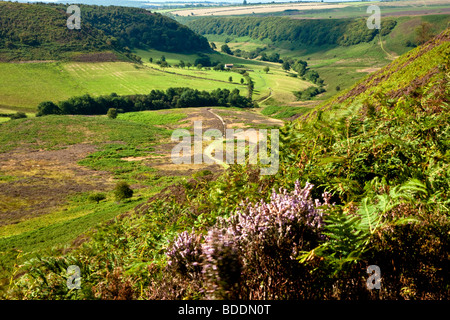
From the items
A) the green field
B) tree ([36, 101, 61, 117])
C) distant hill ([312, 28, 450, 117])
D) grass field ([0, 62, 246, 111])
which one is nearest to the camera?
distant hill ([312, 28, 450, 117])

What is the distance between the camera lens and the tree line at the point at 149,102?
355 ft

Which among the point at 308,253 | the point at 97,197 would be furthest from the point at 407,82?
the point at 97,197

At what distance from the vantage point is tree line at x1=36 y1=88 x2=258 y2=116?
108 m

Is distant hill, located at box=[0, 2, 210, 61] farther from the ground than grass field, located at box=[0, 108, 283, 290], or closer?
farther from the ground

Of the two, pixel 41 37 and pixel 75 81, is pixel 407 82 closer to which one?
pixel 75 81

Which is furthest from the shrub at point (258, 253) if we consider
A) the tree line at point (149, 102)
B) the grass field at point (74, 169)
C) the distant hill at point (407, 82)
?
the tree line at point (149, 102)

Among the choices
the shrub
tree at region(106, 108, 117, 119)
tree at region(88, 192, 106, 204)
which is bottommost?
tree at region(88, 192, 106, 204)

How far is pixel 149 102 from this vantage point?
395 feet

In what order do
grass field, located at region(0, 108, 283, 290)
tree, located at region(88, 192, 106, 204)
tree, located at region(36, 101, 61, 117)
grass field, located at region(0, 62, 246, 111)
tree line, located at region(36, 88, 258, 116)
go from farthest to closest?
grass field, located at region(0, 62, 246, 111)
tree line, located at region(36, 88, 258, 116)
tree, located at region(36, 101, 61, 117)
tree, located at region(88, 192, 106, 204)
grass field, located at region(0, 108, 283, 290)

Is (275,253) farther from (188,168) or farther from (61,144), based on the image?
(61,144)

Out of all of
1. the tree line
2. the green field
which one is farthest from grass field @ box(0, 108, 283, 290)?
the green field

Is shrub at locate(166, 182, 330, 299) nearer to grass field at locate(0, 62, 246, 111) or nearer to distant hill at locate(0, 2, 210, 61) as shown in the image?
grass field at locate(0, 62, 246, 111)
